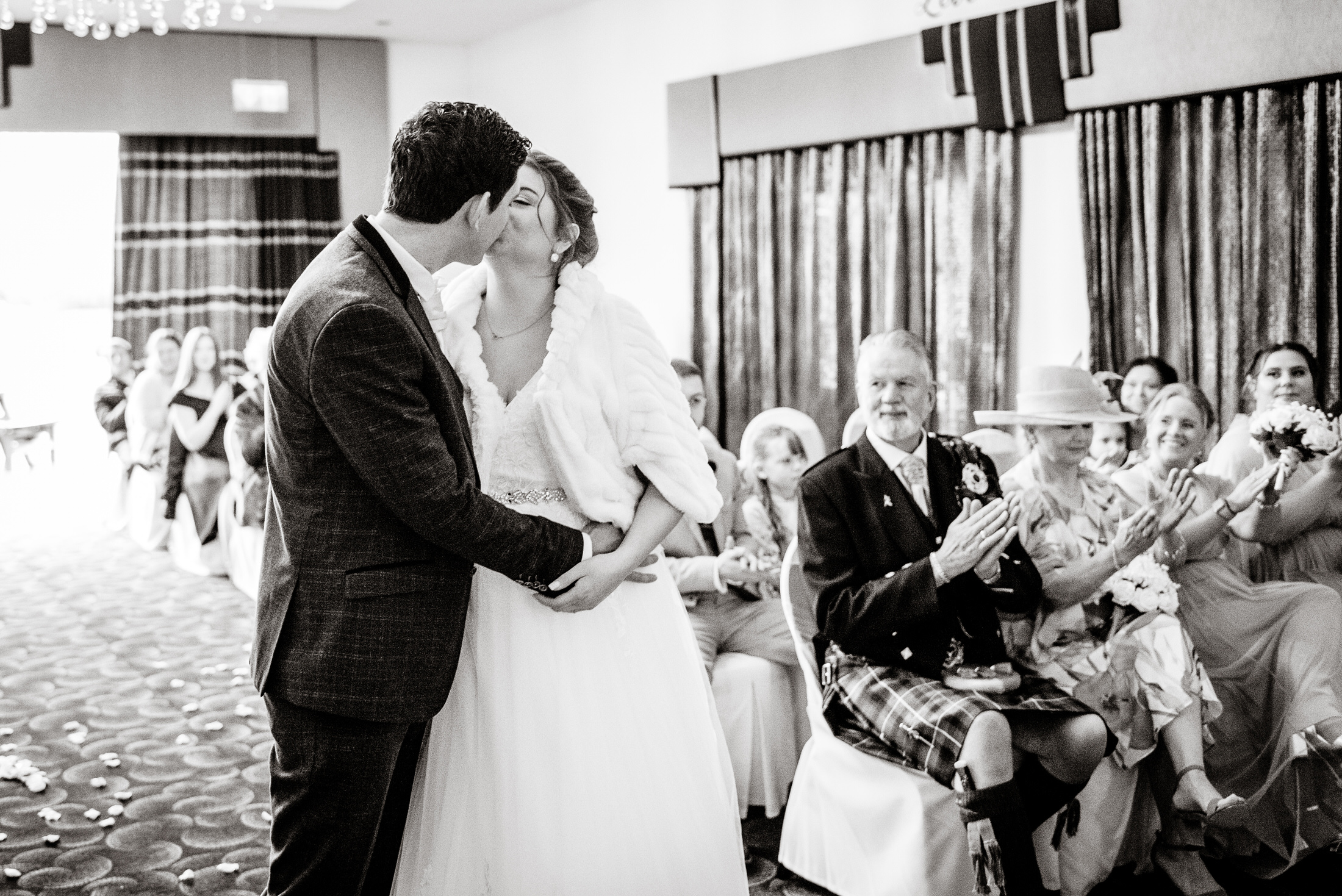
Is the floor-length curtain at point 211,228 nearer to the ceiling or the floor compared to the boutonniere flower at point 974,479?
nearer to the ceiling

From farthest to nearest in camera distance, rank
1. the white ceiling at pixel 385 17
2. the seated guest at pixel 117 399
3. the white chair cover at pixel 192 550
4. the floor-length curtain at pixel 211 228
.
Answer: the floor-length curtain at pixel 211 228, the seated guest at pixel 117 399, the white ceiling at pixel 385 17, the white chair cover at pixel 192 550

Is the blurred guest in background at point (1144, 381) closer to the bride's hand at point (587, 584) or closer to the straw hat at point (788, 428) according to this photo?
the straw hat at point (788, 428)

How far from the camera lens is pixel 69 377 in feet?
34.1

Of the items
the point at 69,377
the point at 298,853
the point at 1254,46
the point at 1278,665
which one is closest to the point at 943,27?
the point at 1254,46

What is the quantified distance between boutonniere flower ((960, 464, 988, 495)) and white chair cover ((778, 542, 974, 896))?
1.45 feet

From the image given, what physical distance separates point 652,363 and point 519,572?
475 millimetres

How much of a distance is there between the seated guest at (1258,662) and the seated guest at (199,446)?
17.1ft

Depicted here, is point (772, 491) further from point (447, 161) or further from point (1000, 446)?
point (447, 161)

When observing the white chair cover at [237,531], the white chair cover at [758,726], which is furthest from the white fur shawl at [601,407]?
the white chair cover at [237,531]

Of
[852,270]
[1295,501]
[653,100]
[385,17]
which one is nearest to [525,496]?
[1295,501]

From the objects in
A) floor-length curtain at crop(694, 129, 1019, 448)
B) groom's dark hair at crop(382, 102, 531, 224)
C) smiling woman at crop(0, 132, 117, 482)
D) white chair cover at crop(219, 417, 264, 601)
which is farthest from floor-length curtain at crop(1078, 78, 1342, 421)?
smiling woman at crop(0, 132, 117, 482)

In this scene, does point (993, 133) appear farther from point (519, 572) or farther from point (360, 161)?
point (360, 161)

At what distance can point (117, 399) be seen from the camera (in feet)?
27.9

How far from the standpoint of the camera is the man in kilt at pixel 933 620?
101 inches
